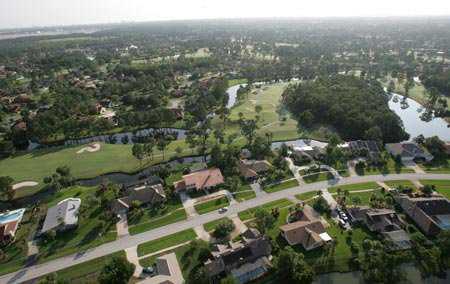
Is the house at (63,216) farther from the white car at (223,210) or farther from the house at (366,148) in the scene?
the house at (366,148)

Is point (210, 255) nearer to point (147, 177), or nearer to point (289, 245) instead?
point (289, 245)

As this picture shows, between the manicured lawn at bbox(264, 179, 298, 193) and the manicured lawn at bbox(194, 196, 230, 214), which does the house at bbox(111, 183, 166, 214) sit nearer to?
the manicured lawn at bbox(194, 196, 230, 214)

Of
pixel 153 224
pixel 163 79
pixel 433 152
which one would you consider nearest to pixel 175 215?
pixel 153 224

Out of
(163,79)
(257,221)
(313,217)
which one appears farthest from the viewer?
(163,79)

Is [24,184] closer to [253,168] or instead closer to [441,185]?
[253,168]

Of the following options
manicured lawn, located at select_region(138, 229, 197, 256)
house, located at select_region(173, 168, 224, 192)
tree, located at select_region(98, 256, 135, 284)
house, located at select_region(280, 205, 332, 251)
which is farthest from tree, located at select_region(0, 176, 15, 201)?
house, located at select_region(280, 205, 332, 251)

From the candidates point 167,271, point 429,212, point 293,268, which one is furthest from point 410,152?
point 167,271
